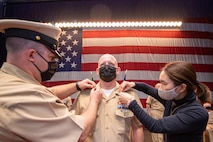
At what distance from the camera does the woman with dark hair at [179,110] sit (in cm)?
145

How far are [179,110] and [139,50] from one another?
3.47m

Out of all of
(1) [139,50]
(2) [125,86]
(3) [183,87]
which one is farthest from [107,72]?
(1) [139,50]

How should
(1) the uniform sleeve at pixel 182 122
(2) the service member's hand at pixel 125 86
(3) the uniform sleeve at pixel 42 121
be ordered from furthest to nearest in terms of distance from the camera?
(2) the service member's hand at pixel 125 86, (1) the uniform sleeve at pixel 182 122, (3) the uniform sleeve at pixel 42 121

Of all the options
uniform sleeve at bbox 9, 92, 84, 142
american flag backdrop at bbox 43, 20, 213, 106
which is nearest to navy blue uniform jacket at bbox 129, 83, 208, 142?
uniform sleeve at bbox 9, 92, 84, 142

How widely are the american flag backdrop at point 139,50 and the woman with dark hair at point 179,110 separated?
124 inches

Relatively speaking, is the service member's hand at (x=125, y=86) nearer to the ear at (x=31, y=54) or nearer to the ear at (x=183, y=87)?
the ear at (x=183, y=87)

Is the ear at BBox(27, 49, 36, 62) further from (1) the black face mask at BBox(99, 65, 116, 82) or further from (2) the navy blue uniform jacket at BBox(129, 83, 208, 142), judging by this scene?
(1) the black face mask at BBox(99, 65, 116, 82)

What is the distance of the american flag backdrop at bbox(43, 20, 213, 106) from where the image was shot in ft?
15.8

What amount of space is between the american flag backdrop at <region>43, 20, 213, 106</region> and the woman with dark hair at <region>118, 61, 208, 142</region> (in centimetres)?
315

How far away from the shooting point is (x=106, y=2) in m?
3.44

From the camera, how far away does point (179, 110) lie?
1537 mm

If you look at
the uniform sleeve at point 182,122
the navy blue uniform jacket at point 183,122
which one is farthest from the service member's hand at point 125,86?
the uniform sleeve at point 182,122

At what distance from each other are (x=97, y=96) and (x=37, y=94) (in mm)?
716

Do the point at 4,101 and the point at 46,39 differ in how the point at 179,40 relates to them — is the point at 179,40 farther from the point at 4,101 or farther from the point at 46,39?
the point at 4,101
